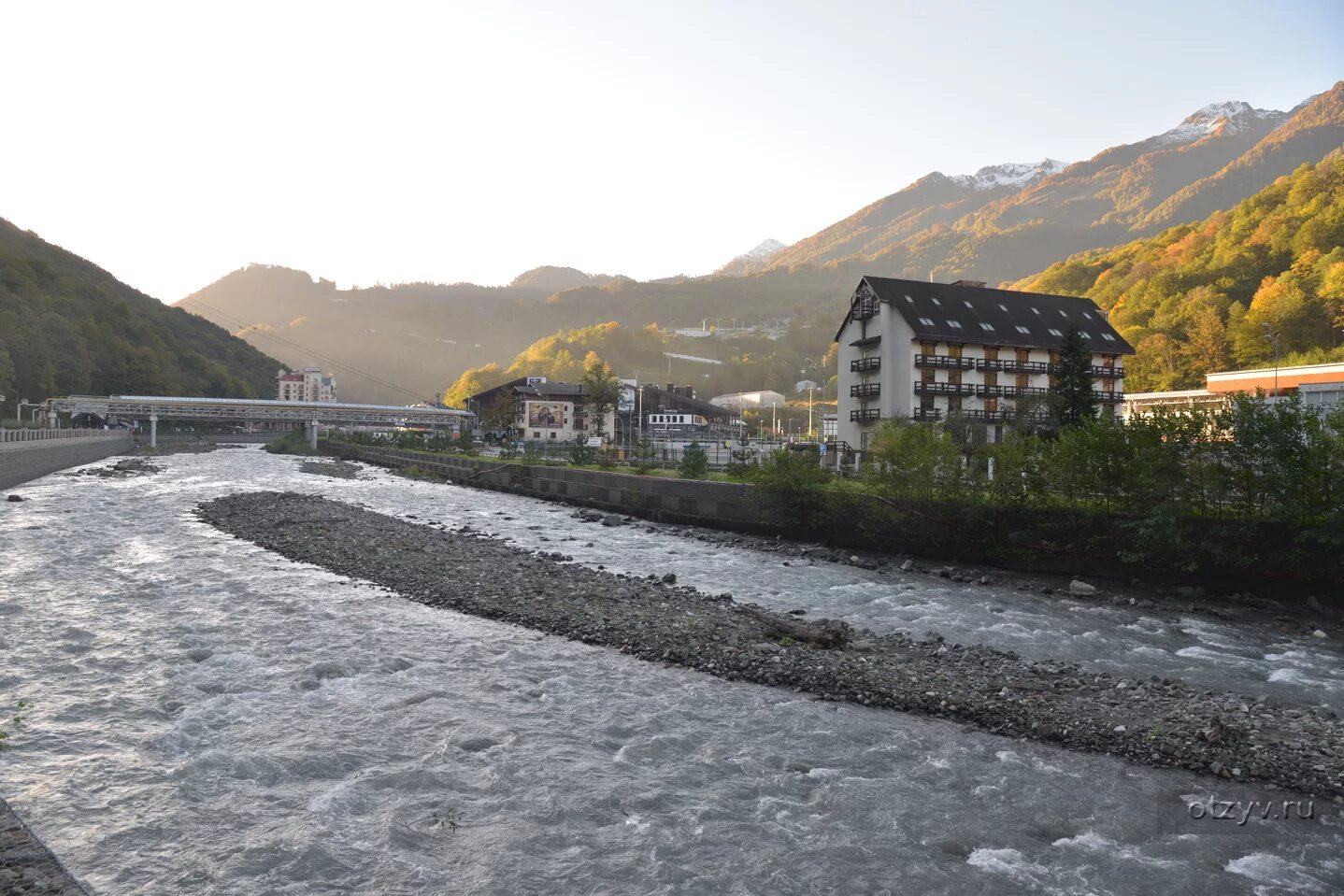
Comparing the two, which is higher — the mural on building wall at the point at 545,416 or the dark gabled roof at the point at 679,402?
the dark gabled roof at the point at 679,402

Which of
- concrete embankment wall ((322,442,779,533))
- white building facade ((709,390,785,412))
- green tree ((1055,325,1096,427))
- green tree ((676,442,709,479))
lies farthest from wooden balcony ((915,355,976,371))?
white building facade ((709,390,785,412))

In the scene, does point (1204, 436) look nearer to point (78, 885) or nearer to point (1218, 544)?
point (1218, 544)

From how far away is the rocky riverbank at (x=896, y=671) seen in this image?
10547 millimetres

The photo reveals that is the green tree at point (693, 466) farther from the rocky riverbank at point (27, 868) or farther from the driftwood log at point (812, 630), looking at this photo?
the rocky riverbank at point (27, 868)

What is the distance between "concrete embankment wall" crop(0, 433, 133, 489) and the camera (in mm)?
47219

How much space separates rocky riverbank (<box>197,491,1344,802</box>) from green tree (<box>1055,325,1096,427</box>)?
3329cm

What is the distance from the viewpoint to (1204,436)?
23.1 m

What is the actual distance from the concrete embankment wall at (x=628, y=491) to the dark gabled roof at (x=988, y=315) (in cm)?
2806

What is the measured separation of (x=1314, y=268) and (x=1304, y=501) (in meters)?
84.6

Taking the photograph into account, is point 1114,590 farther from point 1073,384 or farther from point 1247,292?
point 1247,292

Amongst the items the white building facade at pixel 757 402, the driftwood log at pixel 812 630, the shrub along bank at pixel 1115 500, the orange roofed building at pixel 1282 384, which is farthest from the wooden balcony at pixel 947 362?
the white building facade at pixel 757 402

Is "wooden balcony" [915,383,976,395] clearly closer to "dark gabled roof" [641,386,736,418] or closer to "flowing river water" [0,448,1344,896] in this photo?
"flowing river water" [0,448,1344,896]

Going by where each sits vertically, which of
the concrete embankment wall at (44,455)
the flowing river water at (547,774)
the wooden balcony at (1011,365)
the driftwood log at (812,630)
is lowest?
the flowing river water at (547,774)

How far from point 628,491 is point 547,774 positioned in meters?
32.3
